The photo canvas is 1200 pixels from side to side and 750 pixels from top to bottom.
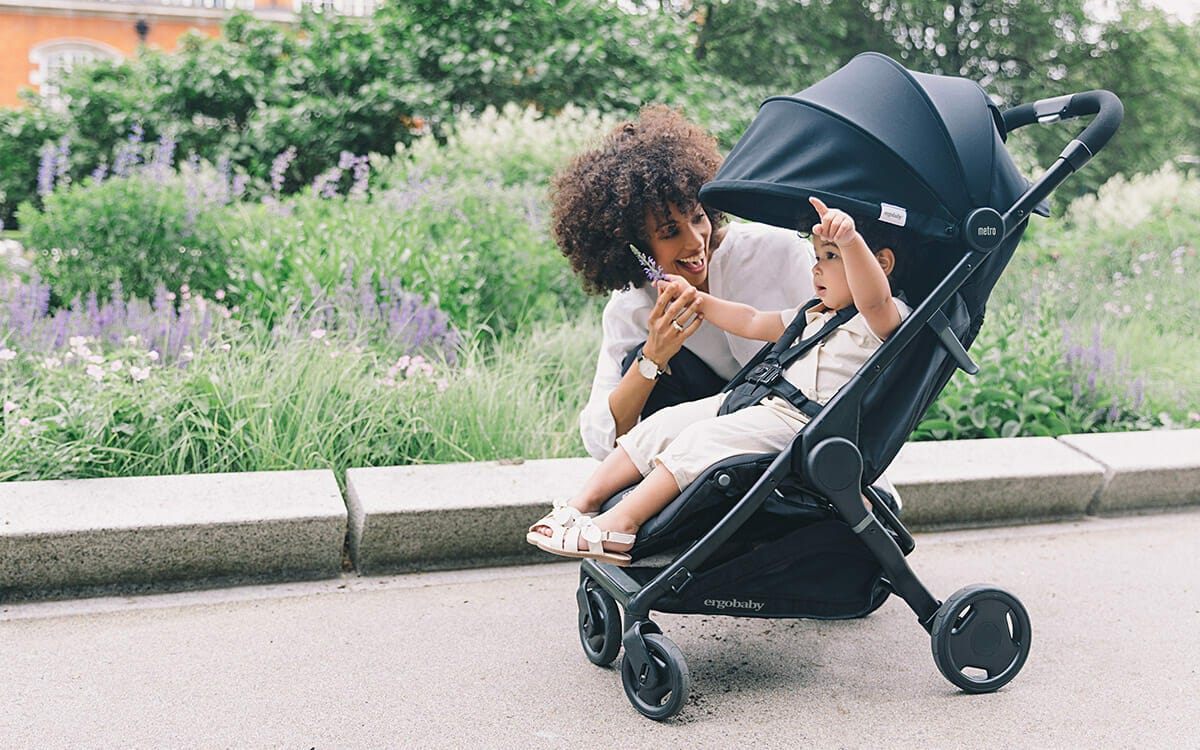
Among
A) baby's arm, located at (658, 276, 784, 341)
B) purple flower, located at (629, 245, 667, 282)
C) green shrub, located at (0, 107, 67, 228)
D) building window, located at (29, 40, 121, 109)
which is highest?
purple flower, located at (629, 245, 667, 282)

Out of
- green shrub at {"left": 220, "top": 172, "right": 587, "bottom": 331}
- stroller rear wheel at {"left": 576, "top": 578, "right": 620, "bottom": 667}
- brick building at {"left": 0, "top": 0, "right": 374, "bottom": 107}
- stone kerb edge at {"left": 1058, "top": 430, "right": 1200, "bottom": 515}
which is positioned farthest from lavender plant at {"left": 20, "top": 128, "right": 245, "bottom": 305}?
brick building at {"left": 0, "top": 0, "right": 374, "bottom": 107}

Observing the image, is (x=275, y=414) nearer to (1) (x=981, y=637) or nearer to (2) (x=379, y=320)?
(2) (x=379, y=320)

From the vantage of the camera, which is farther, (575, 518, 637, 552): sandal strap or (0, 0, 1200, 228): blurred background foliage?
(0, 0, 1200, 228): blurred background foliage

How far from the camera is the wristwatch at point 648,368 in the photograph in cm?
297

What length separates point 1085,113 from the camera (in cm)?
275

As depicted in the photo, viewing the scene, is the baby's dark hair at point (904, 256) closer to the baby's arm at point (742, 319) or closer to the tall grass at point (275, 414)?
the baby's arm at point (742, 319)

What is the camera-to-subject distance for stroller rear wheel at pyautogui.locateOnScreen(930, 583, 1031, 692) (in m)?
2.70

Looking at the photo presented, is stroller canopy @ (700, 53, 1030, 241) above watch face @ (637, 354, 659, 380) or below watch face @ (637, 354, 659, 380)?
above

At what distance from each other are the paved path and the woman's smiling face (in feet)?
3.43

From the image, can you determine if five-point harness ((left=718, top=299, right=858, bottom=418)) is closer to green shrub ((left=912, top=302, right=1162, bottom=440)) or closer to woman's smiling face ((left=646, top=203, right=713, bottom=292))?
woman's smiling face ((left=646, top=203, right=713, bottom=292))

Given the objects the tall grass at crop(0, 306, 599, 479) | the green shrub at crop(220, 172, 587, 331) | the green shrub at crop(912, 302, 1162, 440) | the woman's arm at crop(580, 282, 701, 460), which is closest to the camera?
the woman's arm at crop(580, 282, 701, 460)

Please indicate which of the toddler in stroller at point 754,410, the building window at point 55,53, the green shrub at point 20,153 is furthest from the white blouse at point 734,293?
the building window at point 55,53

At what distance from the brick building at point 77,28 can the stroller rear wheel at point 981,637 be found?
25.4 meters

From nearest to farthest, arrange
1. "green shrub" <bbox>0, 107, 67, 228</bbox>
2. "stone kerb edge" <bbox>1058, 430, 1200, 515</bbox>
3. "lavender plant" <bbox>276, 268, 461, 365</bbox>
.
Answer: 1. "stone kerb edge" <bbox>1058, 430, 1200, 515</bbox>
2. "lavender plant" <bbox>276, 268, 461, 365</bbox>
3. "green shrub" <bbox>0, 107, 67, 228</bbox>
